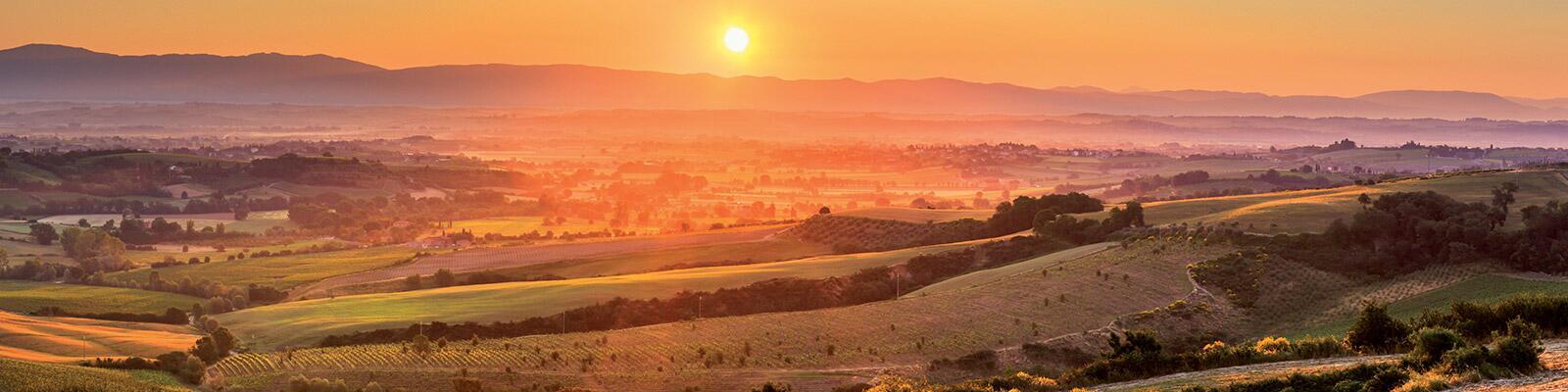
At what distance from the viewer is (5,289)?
8075 cm

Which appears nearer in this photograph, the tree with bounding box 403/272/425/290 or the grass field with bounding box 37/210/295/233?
the tree with bounding box 403/272/425/290

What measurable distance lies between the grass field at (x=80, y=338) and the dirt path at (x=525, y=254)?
19.4 meters

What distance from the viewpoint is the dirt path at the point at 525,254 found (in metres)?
86.8

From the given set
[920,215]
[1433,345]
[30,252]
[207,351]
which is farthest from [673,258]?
[1433,345]

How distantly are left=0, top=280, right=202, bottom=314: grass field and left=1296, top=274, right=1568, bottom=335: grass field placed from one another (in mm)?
60436

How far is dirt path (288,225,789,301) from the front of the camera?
8675cm

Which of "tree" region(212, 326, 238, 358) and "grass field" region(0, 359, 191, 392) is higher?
"grass field" region(0, 359, 191, 392)

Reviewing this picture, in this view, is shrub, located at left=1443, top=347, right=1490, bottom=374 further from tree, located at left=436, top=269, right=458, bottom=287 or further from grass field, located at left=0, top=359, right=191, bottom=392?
tree, located at left=436, top=269, right=458, bottom=287

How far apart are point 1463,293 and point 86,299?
73741mm

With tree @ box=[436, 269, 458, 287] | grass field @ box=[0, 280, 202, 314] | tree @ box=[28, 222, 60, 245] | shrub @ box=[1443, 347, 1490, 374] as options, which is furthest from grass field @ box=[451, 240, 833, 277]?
shrub @ box=[1443, 347, 1490, 374]

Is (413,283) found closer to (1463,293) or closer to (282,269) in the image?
(282,269)

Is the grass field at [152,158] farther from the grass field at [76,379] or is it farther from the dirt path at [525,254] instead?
the grass field at [76,379]

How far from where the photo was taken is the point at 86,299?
76.4 m

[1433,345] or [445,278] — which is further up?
[1433,345]
